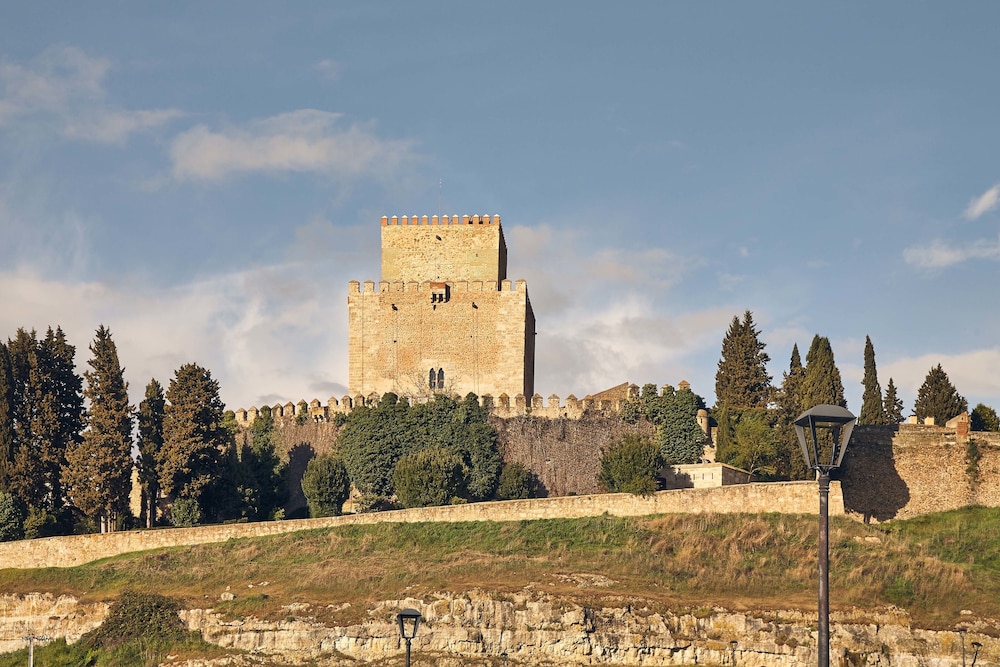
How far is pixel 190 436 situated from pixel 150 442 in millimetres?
1837

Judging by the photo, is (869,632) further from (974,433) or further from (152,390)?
(152,390)

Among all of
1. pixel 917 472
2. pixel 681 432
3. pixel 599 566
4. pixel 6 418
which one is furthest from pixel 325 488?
pixel 917 472

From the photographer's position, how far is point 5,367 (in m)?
51.9

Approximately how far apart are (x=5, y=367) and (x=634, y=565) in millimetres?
27949

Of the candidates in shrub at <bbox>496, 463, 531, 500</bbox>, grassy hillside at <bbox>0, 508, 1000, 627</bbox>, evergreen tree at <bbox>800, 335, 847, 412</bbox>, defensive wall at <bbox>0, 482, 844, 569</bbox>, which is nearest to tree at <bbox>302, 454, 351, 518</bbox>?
defensive wall at <bbox>0, 482, 844, 569</bbox>

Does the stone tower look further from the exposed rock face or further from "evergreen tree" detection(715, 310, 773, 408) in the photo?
the exposed rock face

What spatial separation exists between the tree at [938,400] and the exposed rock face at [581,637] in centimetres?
2210

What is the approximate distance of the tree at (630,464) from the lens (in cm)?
5031

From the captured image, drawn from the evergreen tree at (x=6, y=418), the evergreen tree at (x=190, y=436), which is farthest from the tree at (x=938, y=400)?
the evergreen tree at (x=6, y=418)

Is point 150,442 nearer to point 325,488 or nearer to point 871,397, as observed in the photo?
point 325,488

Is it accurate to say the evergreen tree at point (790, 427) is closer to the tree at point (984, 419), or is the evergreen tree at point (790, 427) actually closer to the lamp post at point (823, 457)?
the tree at point (984, 419)

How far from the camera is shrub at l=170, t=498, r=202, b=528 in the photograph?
52.4m

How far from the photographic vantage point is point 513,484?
53531 millimetres

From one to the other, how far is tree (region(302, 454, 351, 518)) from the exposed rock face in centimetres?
1242
